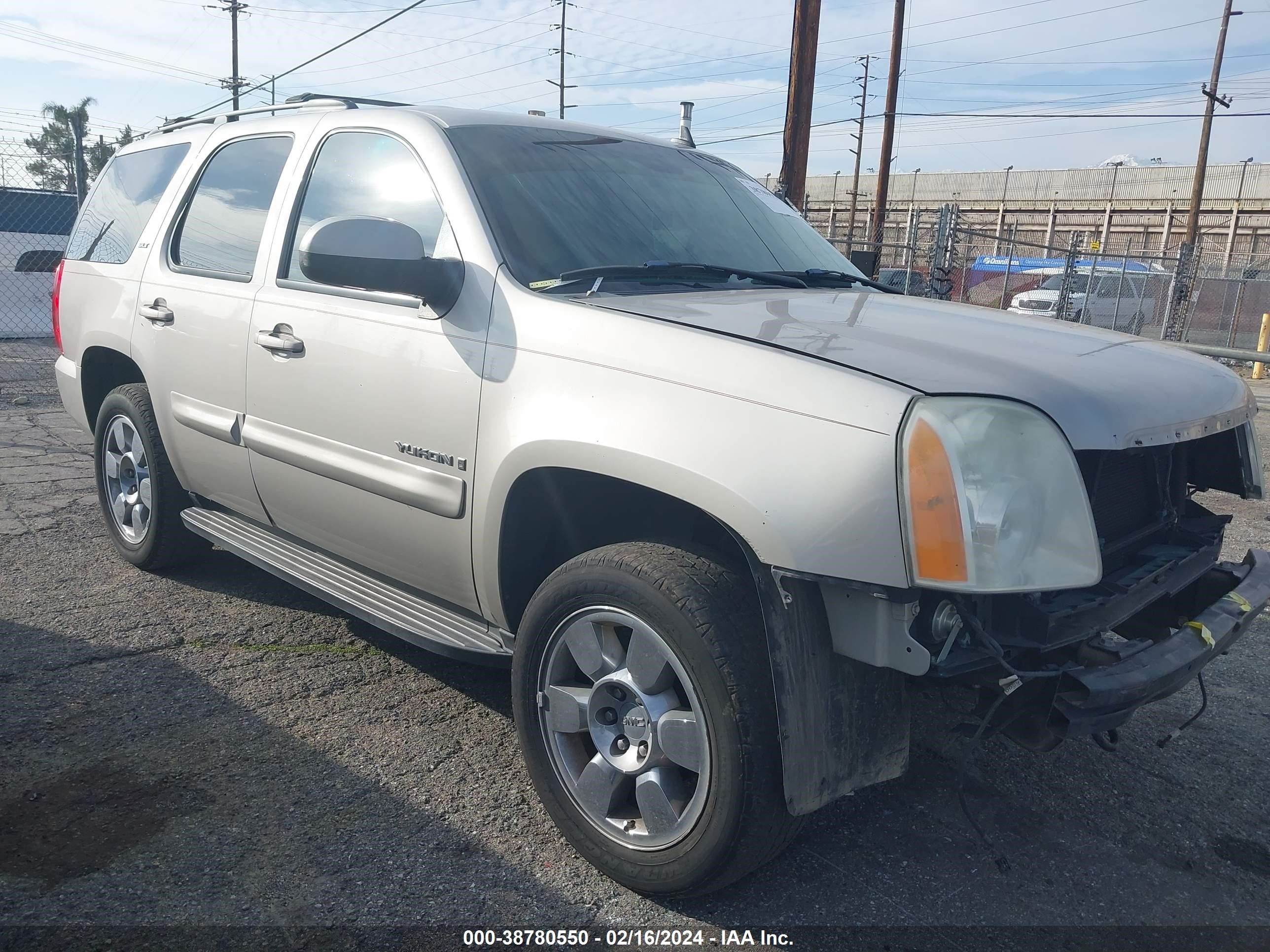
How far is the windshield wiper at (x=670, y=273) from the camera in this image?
9.64ft

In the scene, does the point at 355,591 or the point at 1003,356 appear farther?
the point at 355,591

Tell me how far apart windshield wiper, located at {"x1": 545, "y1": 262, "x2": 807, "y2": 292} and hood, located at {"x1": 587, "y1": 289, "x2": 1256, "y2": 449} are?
13 cm

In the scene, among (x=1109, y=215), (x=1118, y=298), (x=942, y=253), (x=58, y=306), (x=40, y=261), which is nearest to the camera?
(x=58, y=306)

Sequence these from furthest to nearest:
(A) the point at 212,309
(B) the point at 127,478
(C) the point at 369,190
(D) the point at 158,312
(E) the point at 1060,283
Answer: (E) the point at 1060,283
(B) the point at 127,478
(D) the point at 158,312
(A) the point at 212,309
(C) the point at 369,190

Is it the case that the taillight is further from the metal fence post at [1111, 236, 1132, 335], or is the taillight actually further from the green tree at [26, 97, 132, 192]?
the metal fence post at [1111, 236, 1132, 335]

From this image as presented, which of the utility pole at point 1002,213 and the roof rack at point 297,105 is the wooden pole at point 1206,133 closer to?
the utility pole at point 1002,213

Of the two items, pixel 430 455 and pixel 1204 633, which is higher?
pixel 430 455

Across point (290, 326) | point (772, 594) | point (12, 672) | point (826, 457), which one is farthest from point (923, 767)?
point (12, 672)

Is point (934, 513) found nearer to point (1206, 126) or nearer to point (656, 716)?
point (656, 716)

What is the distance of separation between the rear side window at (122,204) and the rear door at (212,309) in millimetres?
303

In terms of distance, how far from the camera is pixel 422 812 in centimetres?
283

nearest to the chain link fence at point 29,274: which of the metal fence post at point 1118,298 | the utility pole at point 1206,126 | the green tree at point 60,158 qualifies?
the green tree at point 60,158

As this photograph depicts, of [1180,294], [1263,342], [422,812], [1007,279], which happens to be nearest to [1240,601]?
[422,812]

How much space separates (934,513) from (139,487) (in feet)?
12.5
